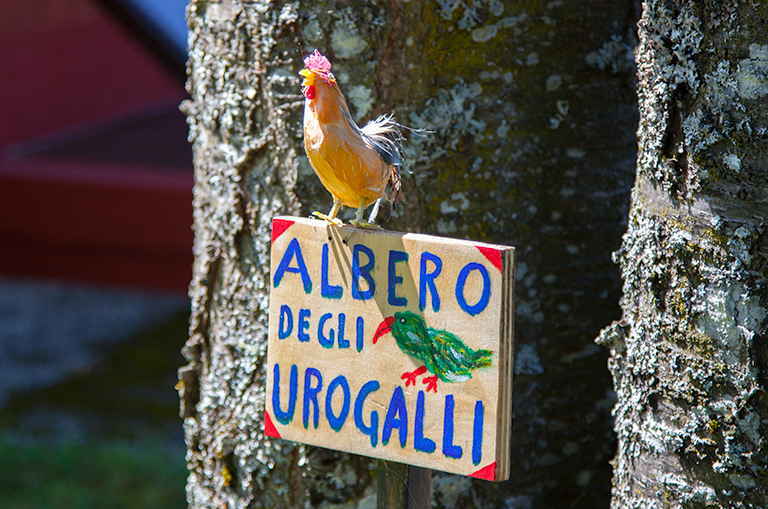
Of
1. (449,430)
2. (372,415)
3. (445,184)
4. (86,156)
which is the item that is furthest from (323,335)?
(86,156)

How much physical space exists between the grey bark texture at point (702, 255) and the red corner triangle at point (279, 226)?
60 cm

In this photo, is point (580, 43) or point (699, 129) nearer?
point (699, 129)

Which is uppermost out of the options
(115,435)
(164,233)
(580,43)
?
(580,43)

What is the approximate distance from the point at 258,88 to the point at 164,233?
7.93 ft

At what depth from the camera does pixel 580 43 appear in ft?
5.39

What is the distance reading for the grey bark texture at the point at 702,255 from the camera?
114 centimetres

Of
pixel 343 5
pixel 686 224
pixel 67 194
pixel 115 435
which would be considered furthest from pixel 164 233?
pixel 686 224

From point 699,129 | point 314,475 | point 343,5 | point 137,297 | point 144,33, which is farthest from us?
→ point 137,297

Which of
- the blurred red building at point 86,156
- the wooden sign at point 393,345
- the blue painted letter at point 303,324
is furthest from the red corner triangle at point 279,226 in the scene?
the blurred red building at point 86,156

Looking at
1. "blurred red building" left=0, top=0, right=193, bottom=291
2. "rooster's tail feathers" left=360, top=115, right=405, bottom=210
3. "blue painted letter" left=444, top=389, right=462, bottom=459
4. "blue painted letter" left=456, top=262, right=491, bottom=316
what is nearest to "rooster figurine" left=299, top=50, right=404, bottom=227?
"rooster's tail feathers" left=360, top=115, right=405, bottom=210

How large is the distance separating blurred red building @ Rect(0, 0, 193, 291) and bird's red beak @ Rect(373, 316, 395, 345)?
2.67 meters

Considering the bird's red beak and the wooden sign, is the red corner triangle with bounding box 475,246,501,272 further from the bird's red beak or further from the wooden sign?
the bird's red beak

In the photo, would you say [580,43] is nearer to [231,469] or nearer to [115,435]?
[231,469]

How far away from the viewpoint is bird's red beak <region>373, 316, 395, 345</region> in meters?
1.17
